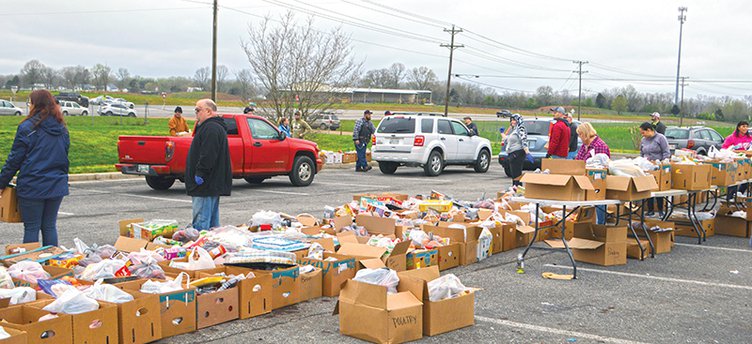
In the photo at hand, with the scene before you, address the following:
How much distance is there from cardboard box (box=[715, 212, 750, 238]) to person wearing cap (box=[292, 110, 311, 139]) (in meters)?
14.9

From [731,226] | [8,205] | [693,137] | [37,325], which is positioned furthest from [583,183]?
[693,137]

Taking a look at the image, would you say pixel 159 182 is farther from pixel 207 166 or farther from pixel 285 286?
pixel 285 286

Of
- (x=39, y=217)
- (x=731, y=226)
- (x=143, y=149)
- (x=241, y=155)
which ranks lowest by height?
(x=731, y=226)

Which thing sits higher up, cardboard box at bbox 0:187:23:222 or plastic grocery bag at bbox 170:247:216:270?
cardboard box at bbox 0:187:23:222

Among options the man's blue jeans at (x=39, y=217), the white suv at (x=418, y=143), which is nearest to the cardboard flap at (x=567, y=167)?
the man's blue jeans at (x=39, y=217)

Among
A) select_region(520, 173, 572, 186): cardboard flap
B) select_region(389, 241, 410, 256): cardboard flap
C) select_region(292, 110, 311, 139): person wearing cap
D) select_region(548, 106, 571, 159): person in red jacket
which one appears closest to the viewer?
select_region(389, 241, 410, 256): cardboard flap

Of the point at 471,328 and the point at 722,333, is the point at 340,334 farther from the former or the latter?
the point at 722,333

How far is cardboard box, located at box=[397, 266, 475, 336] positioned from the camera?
224 inches

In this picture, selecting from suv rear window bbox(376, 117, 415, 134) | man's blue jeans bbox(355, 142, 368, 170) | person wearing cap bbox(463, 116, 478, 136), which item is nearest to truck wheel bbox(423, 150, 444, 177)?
suv rear window bbox(376, 117, 415, 134)

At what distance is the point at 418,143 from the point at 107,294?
1708cm

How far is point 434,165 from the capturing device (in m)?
22.4

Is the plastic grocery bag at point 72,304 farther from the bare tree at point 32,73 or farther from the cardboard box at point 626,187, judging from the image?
the bare tree at point 32,73

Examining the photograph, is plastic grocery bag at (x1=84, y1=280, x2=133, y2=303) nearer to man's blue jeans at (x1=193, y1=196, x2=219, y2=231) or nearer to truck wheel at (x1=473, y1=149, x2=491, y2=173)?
man's blue jeans at (x1=193, y1=196, x2=219, y2=231)

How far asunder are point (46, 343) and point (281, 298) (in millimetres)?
2153
